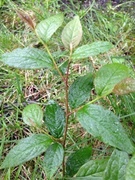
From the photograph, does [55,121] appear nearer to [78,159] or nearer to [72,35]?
[78,159]

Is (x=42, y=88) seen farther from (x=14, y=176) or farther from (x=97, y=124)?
(x=97, y=124)

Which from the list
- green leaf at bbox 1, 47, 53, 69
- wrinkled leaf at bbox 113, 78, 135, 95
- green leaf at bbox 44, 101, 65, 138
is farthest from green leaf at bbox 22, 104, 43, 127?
wrinkled leaf at bbox 113, 78, 135, 95

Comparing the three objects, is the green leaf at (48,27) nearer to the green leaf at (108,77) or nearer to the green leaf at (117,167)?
the green leaf at (108,77)

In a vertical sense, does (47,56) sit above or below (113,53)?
above

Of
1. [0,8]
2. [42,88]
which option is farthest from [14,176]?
[0,8]

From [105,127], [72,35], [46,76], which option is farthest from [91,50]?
[46,76]

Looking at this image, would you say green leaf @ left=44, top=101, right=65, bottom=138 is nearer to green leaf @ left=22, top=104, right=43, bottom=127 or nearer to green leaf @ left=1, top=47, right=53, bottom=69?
green leaf @ left=22, top=104, right=43, bottom=127

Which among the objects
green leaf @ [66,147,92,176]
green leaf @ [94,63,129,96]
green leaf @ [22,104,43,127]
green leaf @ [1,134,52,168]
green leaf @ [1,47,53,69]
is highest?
green leaf @ [1,47,53,69]

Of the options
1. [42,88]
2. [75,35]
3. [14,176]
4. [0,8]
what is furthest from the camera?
[0,8]
